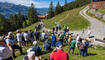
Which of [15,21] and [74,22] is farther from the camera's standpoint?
[15,21]

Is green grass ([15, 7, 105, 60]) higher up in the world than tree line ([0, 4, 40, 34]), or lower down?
higher up

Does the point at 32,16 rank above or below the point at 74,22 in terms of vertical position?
below

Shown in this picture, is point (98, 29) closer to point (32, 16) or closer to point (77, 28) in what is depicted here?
point (77, 28)

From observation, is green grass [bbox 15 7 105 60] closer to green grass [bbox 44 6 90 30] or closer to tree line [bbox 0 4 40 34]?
green grass [bbox 44 6 90 30]

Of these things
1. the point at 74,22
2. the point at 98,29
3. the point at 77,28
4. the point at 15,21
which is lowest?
the point at 15,21

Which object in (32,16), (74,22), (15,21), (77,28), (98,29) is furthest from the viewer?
(15,21)

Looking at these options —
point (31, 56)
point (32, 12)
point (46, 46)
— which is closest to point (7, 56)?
point (31, 56)

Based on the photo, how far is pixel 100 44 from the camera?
47.6 feet

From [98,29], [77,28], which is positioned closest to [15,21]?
[77,28]

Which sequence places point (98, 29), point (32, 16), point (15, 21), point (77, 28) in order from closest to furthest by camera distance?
1. point (98, 29)
2. point (77, 28)
3. point (32, 16)
4. point (15, 21)

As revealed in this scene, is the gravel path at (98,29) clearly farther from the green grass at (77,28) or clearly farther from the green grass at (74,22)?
the green grass at (77,28)

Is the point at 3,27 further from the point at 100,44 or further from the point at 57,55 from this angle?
the point at 57,55

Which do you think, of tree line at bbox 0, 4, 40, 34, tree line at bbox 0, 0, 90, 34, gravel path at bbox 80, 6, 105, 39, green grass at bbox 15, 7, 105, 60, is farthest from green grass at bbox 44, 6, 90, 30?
tree line at bbox 0, 4, 40, 34

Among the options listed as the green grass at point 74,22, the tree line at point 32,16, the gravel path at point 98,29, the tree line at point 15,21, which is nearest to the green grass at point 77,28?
the green grass at point 74,22
